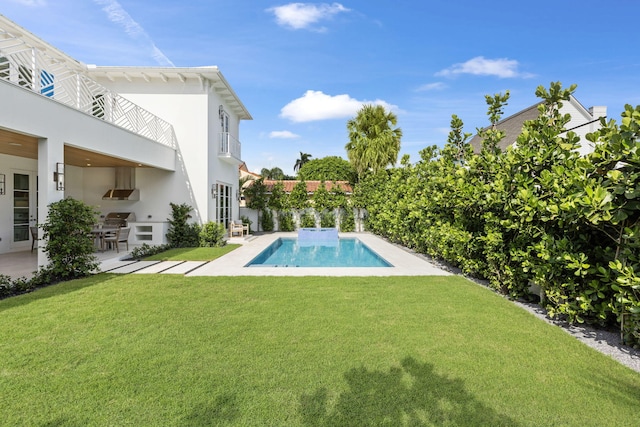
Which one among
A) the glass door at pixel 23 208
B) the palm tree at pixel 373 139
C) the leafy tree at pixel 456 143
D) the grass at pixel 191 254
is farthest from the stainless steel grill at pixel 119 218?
the palm tree at pixel 373 139

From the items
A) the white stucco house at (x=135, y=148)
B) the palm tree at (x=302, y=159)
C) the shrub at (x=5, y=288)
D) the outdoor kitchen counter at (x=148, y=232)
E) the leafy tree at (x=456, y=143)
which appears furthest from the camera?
the palm tree at (x=302, y=159)

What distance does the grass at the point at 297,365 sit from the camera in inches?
116

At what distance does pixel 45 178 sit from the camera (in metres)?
7.86

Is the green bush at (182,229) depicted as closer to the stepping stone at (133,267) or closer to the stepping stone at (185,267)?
the stepping stone at (133,267)

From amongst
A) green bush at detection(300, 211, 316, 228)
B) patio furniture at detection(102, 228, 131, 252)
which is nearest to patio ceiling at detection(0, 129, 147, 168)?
patio furniture at detection(102, 228, 131, 252)

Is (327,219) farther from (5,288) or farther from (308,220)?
(5,288)

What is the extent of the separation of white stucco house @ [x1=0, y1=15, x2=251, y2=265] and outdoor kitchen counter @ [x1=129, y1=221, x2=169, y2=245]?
0.14 ft

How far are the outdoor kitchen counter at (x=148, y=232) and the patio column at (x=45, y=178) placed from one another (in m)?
6.00

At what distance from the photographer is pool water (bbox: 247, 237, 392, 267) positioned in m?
12.1

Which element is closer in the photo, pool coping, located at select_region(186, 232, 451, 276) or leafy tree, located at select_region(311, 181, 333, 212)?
pool coping, located at select_region(186, 232, 451, 276)

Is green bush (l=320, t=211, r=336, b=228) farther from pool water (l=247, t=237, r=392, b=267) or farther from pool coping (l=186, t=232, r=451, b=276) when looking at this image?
pool coping (l=186, t=232, r=451, b=276)

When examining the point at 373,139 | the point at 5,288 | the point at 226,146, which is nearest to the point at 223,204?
the point at 226,146

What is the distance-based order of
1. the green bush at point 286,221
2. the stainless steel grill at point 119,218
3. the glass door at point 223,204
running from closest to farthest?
the stainless steel grill at point 119,218
the glass door at point 223,204
the green bush at point 286,221

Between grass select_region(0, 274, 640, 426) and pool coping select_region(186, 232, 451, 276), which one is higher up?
pool coping select_region(186, 232, 451, 276)
